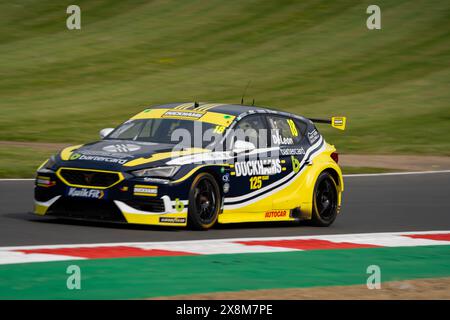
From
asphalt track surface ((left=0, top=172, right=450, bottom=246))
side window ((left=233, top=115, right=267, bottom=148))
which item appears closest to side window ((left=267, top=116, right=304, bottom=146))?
side window ((left=233, top=115, right=267, bottom=148))

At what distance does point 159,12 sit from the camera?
45250mm

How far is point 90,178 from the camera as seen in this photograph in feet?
39.0

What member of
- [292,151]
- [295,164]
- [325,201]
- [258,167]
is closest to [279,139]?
[292,151]

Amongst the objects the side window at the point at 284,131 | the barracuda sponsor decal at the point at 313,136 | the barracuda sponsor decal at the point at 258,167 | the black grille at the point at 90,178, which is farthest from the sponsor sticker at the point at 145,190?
the barracuda sponsor decal at the point at 313,136

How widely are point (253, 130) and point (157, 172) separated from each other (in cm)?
187

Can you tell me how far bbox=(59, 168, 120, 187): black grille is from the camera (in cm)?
1180

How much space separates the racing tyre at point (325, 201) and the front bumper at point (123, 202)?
241 centimetres

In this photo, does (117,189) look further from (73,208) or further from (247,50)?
(247,50)

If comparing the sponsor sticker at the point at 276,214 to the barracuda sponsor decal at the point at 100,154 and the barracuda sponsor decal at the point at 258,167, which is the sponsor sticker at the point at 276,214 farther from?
the barracuda sponsor decal at the point at 100,154

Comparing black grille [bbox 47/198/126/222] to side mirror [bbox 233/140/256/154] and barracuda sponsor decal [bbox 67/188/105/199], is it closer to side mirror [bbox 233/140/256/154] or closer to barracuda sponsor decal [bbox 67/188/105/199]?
barracuda sponsor decal [bbox 67/188/105/199]

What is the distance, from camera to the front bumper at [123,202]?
1179cm

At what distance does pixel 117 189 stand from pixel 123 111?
A: 19.5 m

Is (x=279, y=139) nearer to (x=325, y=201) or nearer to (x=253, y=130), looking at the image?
(x=253, y=130)

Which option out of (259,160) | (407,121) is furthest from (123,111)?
(259,160)
